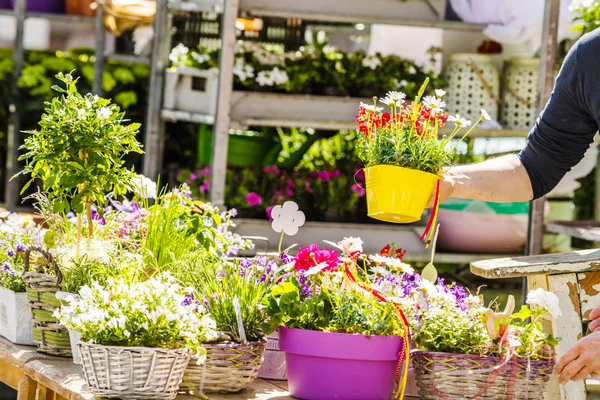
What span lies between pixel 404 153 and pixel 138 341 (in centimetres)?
69

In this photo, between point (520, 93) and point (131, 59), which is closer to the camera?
point (520, 93)

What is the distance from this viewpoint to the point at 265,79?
4371mm

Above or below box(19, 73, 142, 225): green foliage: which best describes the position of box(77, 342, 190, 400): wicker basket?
below

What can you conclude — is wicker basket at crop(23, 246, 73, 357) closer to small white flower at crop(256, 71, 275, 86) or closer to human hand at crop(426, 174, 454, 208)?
human hand at crop(426, 174, 454, 208)

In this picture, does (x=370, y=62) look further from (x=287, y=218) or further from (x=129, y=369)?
(x=129, y=369)

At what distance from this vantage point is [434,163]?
2154 millimetres

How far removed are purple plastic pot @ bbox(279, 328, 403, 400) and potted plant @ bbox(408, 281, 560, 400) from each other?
7 cm

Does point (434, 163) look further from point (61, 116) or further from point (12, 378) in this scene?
point (12, 378)

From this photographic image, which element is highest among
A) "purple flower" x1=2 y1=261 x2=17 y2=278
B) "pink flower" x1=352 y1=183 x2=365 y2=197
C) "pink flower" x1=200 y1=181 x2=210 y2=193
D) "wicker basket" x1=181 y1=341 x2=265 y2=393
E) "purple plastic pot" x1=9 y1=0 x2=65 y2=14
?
"purple plastic pot" x1=9 y1=0 x2=65 y2=14

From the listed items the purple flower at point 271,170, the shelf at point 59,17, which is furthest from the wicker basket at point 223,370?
the shelf at point 59,17

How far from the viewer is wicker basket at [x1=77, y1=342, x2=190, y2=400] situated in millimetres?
1840

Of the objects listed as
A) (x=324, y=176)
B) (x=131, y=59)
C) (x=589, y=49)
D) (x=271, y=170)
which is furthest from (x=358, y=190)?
(x=589, y=49)

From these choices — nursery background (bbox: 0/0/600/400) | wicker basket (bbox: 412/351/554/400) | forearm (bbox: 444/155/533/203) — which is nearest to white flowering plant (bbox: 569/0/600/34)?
nursery background (bbox: 0/0/600/400)

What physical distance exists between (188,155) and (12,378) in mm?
2842
